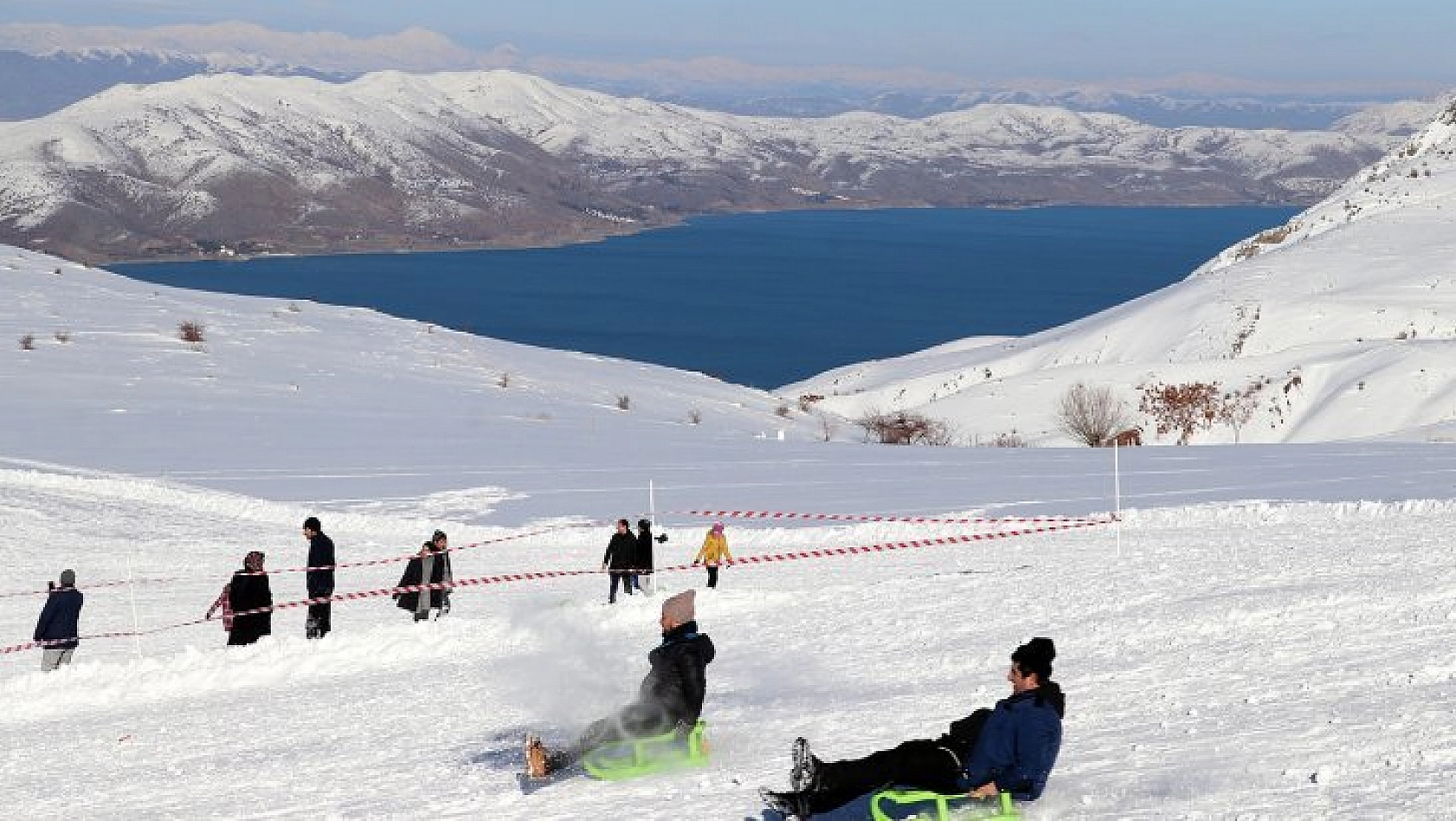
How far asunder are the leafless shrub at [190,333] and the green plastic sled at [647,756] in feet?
116

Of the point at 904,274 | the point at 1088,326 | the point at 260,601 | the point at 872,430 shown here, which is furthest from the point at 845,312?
the point at 260,601

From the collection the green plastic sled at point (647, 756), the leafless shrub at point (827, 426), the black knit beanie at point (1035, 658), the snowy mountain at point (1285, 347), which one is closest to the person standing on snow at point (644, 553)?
the green plastic sled at point (647, 756)

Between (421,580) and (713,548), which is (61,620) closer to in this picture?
(421,580)

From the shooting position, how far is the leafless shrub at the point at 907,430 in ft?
143

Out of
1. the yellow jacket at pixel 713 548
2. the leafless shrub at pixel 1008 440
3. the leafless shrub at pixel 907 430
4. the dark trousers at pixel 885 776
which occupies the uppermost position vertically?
the leafless shrub at pixel 907 430

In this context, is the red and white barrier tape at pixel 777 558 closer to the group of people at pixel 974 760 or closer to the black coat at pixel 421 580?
the black coat at pixel 421 580

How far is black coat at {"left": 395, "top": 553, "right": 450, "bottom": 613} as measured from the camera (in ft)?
53.4

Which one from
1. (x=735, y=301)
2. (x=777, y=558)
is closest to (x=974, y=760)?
(x=777, y=558)

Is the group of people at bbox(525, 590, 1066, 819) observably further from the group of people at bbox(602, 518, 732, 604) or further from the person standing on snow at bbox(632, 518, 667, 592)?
the person standing on snow at bbox(632, 518, 667, 592)

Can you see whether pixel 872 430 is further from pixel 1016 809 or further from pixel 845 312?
pixel 845 312

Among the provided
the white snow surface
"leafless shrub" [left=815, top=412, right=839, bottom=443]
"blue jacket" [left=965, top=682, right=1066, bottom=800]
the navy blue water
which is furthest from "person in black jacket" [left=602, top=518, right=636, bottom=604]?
the navy blue water

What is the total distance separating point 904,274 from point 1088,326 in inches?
4737

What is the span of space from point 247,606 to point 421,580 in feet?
6.19

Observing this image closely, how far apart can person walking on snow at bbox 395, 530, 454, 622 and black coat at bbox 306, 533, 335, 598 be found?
89 cm
